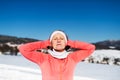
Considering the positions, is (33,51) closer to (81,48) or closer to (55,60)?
(55,60)

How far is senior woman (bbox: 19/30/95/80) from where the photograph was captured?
2236mm

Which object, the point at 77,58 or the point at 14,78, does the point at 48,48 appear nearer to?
the point at 77,58

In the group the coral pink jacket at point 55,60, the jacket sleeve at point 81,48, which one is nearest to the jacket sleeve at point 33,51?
the coral pink jacket at point 55,60

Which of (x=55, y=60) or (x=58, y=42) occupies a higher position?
(x=58, y=42)

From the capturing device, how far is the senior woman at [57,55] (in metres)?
2.24

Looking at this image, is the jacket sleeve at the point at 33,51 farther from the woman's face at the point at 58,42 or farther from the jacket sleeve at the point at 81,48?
the jacket sleeve at the point at 81,48

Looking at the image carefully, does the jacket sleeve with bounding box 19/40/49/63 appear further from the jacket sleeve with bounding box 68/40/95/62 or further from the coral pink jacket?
the jacket sleeve with bounding box 68/40/95/62

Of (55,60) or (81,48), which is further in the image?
(81,48)

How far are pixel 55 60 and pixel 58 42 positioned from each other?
4.8 inches

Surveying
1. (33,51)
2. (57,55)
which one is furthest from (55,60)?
(33,51)

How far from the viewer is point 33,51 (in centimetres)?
235

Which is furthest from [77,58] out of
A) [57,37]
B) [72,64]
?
[57,37]

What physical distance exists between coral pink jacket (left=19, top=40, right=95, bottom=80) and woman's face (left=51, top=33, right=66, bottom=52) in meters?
0.08

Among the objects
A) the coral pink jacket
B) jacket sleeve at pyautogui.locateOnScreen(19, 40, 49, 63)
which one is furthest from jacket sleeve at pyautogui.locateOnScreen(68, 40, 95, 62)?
jacket sleeve at pyautogui.locateOnScreen(19, 40, 49, 63)
